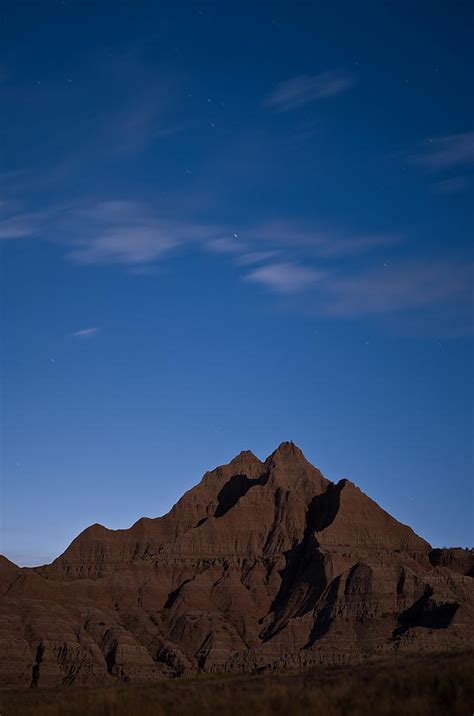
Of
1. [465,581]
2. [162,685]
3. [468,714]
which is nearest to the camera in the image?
[468,714]

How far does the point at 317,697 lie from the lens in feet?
169

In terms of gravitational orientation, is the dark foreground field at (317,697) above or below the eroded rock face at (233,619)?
below

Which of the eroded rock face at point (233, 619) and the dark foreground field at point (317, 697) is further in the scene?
the eroded rock face at point (233, 619)

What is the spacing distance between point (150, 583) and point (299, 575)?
78.6 feet

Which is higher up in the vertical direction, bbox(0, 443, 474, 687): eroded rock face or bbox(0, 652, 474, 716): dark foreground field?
bbox(0, 443, 474, 687): eroded rock face

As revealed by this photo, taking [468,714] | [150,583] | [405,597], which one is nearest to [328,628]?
[405,597]

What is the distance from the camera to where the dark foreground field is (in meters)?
48.9

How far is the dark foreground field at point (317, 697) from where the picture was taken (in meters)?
48.9

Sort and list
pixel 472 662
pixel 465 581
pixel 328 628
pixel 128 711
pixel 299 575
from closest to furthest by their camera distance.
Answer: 1. pixel 128 711
2. pixel 472 662
3. pixel 328 628
4. pixel 465 581
5. pixel 299 575

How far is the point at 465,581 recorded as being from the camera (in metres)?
178

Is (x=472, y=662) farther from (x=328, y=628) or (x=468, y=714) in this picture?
(x=328, y=628)

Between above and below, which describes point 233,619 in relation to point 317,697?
above

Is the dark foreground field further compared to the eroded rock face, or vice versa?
the eroded rock face

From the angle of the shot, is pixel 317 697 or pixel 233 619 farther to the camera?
pixel 233 619
